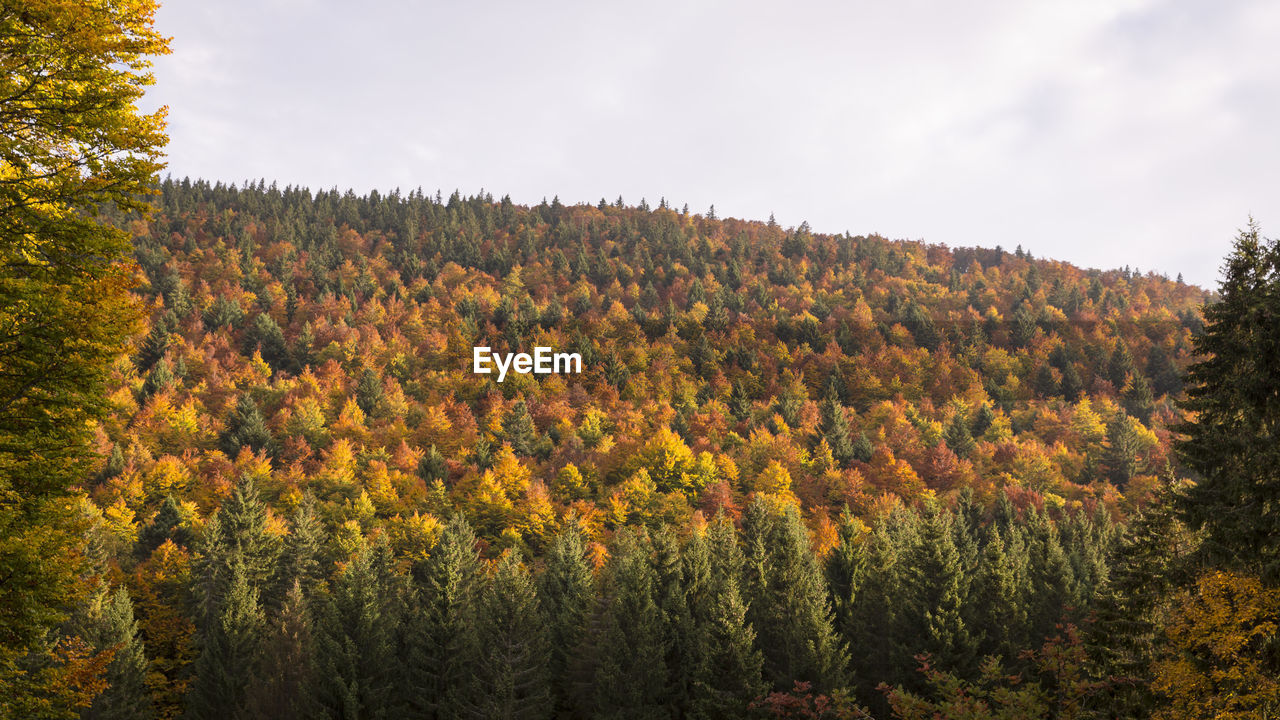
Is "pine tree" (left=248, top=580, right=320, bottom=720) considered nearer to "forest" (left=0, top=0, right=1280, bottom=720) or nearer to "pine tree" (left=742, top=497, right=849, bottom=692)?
"forest" (left=0, top=0, right=1280, bottom=720)

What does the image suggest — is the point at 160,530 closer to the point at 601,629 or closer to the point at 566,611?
the point at 566,611

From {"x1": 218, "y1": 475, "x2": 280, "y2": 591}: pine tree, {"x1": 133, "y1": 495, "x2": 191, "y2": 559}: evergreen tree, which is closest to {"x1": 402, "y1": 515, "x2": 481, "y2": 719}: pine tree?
{"x1": 218, "y1": 475, "x2": 280, "y2": 591}: pine tree

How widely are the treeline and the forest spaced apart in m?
0.27

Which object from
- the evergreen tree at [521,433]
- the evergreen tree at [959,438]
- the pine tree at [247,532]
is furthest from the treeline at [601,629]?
the evergreen tree at [959,438]

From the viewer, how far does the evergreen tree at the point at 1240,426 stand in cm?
1694

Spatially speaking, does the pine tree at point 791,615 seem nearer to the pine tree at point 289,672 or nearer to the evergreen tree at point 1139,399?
the pine tree at point 289,672

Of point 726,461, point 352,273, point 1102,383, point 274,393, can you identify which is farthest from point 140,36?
point 352,273

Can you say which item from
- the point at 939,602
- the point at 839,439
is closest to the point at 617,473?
the point at 839,439

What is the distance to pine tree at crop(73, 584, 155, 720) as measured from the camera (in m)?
36.3

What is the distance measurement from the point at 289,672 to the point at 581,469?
4543 cm

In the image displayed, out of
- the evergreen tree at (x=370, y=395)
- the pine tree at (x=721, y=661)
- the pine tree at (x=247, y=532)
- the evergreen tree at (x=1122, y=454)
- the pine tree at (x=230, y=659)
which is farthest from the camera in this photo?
the evergreen tree at (x=370, y=395)

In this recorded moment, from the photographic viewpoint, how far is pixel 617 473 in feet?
270

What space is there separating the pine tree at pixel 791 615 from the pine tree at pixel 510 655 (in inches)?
486

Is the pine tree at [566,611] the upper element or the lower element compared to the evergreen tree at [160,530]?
lower
